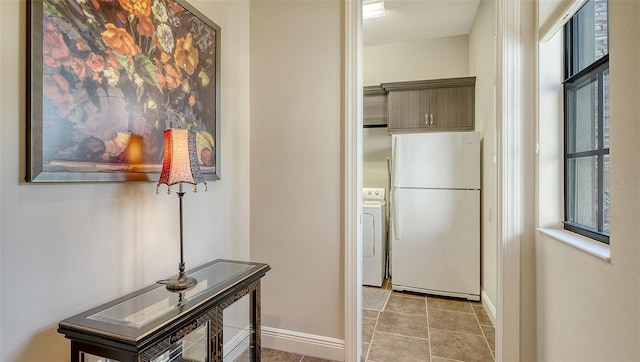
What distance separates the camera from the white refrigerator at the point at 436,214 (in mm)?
3068

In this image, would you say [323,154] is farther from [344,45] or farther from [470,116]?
[470,116]

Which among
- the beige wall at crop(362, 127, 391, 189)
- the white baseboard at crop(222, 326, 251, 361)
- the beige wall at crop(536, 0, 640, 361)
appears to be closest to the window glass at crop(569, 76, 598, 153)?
the beige wall at crop(536, 0, 640, 361)

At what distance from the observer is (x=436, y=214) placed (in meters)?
3.18

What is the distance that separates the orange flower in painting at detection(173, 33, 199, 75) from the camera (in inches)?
61.4

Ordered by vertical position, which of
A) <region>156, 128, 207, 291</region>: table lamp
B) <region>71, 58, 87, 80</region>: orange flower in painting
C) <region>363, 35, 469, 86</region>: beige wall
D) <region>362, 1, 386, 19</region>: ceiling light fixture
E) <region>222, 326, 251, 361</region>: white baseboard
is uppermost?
<region>362, 1, 386, 19</region>: ceiling light fixture

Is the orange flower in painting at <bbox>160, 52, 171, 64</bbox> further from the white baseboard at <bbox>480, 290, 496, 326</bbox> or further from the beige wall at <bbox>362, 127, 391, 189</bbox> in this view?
the white baseboard at <bbox>480, 290, 496, 326</bbox>

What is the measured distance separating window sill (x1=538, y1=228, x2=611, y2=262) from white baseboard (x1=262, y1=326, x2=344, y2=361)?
4.69 feet

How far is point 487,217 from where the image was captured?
285 centimetres

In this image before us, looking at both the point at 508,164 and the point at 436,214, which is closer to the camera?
the point at 508,164

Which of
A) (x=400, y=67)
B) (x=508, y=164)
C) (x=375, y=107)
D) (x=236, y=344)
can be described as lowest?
(x=236, y=344)

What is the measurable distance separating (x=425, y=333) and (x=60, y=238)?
8.27 feet

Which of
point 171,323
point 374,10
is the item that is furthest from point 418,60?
point 171,323

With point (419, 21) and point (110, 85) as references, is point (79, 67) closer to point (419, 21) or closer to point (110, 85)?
point (110, 85)

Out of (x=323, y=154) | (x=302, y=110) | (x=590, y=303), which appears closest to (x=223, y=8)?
(x=302, y=110)
